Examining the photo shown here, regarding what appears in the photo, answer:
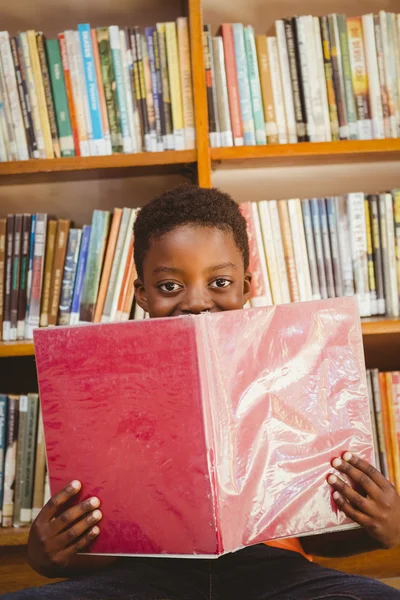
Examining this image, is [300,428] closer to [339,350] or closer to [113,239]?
[339,350]

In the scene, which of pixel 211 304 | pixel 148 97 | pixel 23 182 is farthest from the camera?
pixel 23 182

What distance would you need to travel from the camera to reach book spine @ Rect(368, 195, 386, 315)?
1.25m

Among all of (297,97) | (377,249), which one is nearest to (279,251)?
(377,249)

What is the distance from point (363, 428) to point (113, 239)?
2.45 feet

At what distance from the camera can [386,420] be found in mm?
1237

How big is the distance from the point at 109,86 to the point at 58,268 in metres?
0.43

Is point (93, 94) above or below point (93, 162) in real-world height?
above

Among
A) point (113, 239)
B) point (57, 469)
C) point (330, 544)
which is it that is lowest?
point (330, 544)

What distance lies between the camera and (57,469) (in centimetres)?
67

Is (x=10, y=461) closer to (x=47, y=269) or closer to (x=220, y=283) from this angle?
(x=47, y=269)

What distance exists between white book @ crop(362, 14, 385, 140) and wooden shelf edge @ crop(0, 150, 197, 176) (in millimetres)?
428

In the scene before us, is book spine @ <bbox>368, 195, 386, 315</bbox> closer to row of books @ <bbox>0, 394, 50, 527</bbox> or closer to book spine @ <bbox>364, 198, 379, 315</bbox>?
book spine @ <bbox>364, 198, 379, 315</bbox>

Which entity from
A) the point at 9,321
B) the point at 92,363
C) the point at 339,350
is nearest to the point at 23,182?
the point at 9,321

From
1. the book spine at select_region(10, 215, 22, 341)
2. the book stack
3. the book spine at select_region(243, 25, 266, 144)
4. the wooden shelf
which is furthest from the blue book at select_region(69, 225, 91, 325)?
the book spine at select_region(243, 25, 266, 144)
